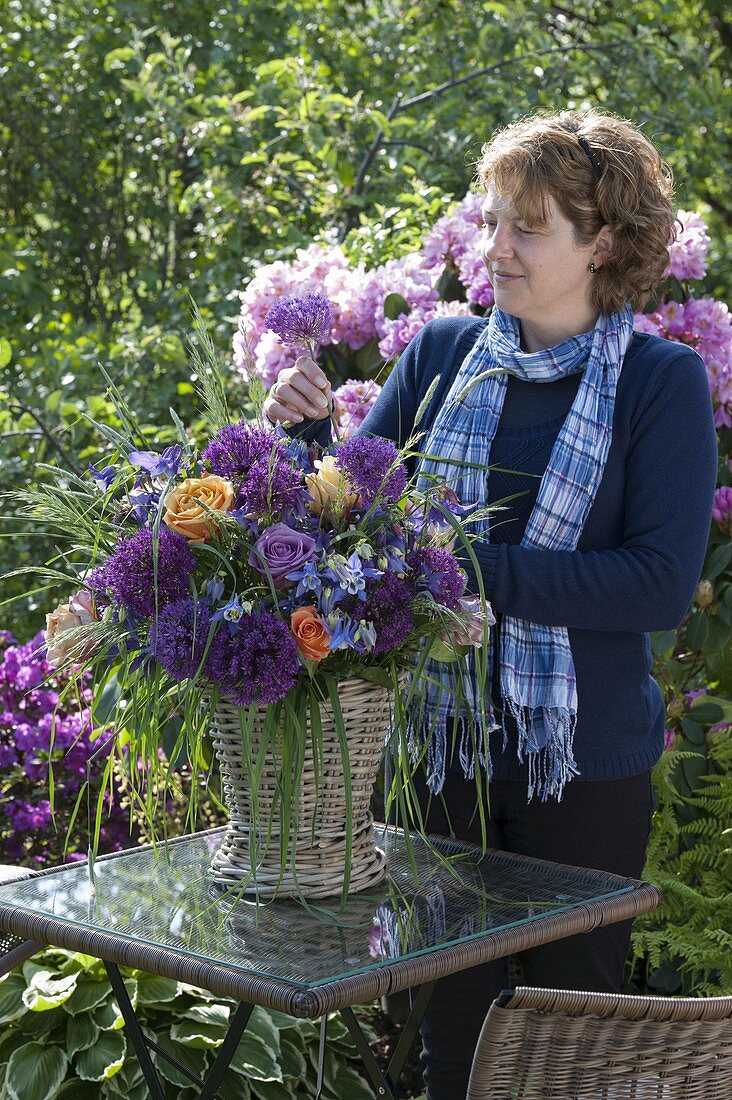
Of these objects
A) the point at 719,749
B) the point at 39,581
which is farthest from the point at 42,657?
the point at 719,749

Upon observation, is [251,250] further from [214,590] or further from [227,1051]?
[227,1051]

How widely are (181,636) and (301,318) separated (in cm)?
45

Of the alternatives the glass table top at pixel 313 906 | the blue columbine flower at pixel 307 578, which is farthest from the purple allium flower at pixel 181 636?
the glass table top at pixel 313 906

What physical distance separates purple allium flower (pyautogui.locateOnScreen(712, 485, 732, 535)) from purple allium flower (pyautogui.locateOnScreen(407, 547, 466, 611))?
1.42 metres

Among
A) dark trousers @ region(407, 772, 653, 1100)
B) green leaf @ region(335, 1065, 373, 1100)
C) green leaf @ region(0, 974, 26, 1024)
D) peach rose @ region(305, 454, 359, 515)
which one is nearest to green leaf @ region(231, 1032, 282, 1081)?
green leaf @ region(335, 1065, 373, 1100)

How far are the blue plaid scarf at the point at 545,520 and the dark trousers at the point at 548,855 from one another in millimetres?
46

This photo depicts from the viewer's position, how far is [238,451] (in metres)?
1.51

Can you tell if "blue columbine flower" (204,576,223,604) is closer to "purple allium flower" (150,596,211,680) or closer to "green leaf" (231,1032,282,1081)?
"purple allium flower" (150,596,211,680)

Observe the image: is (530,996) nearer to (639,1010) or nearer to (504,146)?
(639,1010)

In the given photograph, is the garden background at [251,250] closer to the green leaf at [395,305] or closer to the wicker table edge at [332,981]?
the green leaf at [395,305]

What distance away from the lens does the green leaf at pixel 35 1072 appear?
2316 millimetres

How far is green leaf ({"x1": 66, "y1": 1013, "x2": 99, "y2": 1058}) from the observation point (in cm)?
240

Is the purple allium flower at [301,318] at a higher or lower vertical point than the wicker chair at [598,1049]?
higher

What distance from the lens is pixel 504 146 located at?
1955 millimetres
